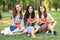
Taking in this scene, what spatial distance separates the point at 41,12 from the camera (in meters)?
6.99

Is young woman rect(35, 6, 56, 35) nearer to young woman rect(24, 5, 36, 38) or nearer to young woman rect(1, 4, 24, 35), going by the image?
young woman rect(24, 5, 36, 38)

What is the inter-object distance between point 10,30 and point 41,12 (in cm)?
126

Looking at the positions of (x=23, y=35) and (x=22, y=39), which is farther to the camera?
(x=23, y=35)

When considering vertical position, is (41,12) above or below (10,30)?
above

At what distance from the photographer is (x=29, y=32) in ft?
22.3

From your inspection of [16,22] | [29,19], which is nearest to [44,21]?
[29,19]

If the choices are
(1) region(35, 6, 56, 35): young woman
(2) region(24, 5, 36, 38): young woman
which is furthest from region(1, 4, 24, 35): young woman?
(1) region(35, 6, 56, 35): young woman

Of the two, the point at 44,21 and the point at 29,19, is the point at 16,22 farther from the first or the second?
the point at 44,21

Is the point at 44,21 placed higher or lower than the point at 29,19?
lower

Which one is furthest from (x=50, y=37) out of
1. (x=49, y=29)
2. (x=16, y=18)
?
(x=16, y=18)

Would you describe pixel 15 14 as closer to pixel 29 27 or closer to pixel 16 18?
pixel 16 18

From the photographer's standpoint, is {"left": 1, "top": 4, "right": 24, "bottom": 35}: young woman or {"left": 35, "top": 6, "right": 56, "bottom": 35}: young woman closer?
{"left": 1, "top": 4, "right": 24, "bottom": 35}: young woman

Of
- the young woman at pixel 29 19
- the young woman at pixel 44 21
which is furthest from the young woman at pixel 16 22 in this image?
the young woman at pixel 44 21

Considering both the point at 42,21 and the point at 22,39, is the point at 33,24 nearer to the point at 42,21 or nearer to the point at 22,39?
the point at 42,21
